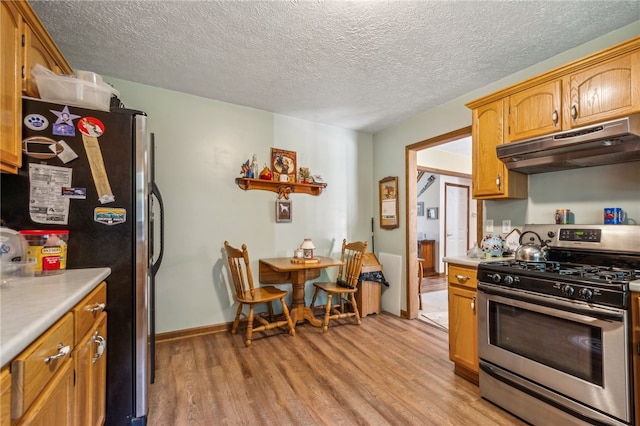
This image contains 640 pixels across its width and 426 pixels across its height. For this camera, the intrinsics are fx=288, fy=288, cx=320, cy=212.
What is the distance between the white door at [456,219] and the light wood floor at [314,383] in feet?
12.4

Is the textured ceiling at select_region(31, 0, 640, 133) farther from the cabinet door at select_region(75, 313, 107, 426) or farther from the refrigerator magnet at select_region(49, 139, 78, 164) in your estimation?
the cabinet door at select_region(75, 313, 107, 426)

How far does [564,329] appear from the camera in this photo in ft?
5.13

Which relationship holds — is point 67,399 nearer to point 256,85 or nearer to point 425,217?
point 256,85

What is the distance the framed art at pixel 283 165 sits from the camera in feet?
11.2

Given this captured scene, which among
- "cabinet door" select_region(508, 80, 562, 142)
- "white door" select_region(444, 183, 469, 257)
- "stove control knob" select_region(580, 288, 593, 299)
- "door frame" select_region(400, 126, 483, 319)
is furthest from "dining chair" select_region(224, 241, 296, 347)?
"white door" select_region(444, 183, 469, 257)

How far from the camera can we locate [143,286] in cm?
158

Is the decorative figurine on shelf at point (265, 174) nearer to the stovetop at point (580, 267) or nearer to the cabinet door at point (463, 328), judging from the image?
the cabinet door at point (463, 328)

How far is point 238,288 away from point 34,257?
5.54ft

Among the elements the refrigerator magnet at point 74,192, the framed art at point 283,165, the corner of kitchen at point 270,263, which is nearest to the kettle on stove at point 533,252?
the corner of kitchen at point 270,263

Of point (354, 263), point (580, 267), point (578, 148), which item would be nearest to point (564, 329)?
point (580, 267)

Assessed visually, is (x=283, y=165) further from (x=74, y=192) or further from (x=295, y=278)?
(x=74, y=192)

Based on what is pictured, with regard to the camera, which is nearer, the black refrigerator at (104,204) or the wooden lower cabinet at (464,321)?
the black refrigerator at (104,204)

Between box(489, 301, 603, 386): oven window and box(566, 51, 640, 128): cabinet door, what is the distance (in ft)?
4.06

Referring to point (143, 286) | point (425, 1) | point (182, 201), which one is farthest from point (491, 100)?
point (182, 201)
